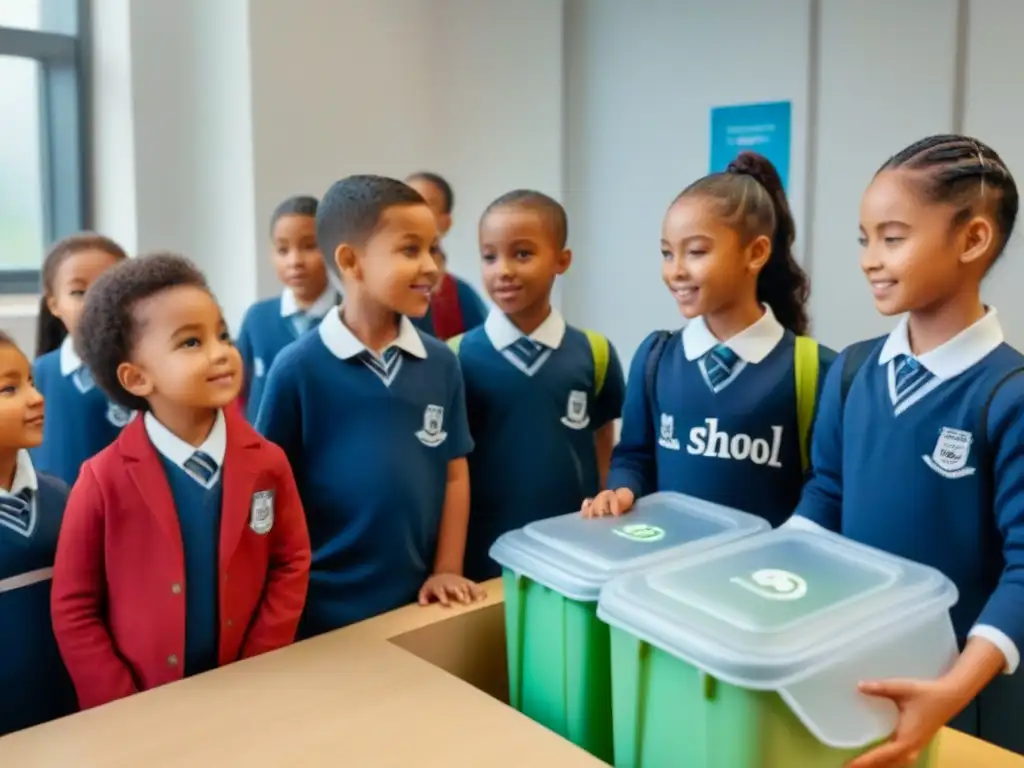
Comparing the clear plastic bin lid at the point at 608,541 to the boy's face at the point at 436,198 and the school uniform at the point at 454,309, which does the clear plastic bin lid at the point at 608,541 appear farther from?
the boy's face at the point at 436,198

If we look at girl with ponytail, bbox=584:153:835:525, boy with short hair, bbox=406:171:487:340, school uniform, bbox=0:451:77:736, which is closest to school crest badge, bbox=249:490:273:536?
school uniform, bbox=0:451:77:736

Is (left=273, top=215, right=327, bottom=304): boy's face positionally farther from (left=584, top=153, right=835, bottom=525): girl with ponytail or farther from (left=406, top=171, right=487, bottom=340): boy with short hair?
(left=584, top=153, right=835, bottom=525): girl with ponytail

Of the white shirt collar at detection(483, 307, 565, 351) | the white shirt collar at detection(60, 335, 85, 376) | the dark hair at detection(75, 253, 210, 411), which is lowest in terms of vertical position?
the white shirt collar at detection(60, 335, 85, 376)

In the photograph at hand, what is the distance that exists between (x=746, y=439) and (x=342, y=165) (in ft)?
7.38

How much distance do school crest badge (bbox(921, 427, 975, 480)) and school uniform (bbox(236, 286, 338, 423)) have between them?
1574 millimetres

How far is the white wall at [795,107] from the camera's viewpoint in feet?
8.38

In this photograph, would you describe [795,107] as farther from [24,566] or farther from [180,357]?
[24,566]

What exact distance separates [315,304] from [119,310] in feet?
3.79

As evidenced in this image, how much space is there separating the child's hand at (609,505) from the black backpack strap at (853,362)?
0.32 meters

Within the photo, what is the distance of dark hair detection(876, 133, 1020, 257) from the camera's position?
1.13 metres

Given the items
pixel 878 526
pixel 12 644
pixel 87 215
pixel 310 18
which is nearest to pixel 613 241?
pixel 310 18

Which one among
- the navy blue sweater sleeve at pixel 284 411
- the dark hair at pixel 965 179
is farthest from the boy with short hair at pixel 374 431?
the dark hair at pixel 965 179

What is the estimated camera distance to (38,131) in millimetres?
3334

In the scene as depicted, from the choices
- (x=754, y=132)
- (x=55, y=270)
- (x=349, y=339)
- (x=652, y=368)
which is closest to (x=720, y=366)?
(x=652, y=368)
